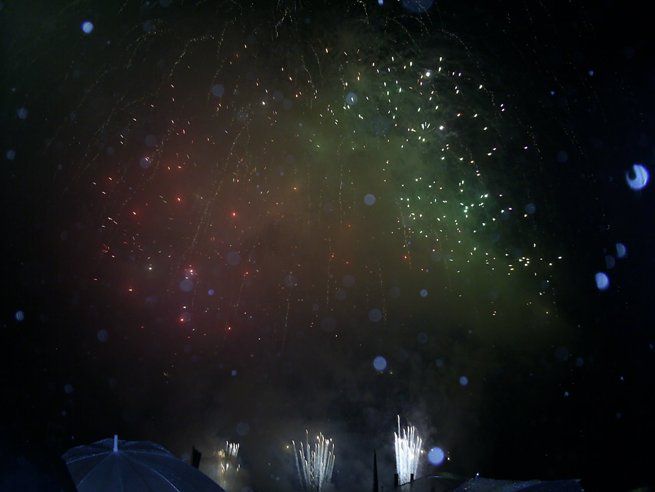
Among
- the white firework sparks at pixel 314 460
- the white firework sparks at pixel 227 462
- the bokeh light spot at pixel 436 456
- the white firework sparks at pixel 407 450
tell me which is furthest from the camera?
the white firework sparks at pixel 227 462

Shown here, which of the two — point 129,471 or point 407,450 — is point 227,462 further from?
point 129,471

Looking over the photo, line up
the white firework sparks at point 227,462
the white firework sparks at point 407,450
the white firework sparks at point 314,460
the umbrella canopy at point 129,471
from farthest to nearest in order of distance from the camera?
1. the white firework sparks at point 227,462
2. the white firework sparks at point 314,460
3. the white firework sparks at point 407,450
4. the umbrella canopy at point 129,471

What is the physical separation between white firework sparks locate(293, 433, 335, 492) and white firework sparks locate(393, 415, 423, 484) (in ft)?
9.20

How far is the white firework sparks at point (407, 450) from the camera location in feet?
48.2

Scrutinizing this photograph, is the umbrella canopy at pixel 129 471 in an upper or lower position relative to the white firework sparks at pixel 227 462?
lower

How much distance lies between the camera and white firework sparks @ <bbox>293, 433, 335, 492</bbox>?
18.8 metres

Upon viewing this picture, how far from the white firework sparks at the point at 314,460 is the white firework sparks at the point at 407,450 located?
2804 mm

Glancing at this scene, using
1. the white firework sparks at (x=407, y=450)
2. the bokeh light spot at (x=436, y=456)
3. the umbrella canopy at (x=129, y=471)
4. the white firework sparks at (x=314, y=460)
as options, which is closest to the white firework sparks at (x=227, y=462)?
the white firework sparks at (x=314, y=460)

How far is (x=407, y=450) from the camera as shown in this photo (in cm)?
1700

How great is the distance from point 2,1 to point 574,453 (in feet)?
56.0

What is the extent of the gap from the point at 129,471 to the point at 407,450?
50.5ft

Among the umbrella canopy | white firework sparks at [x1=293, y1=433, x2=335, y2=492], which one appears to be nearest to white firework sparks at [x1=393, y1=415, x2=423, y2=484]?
white firework sparks at [x1=293, y1=433, x2=335, y2=492]

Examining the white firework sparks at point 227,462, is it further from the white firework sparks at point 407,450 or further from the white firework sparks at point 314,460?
the white firework sparks at point 407,450

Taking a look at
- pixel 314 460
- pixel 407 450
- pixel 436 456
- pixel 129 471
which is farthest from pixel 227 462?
pixel 129 471
